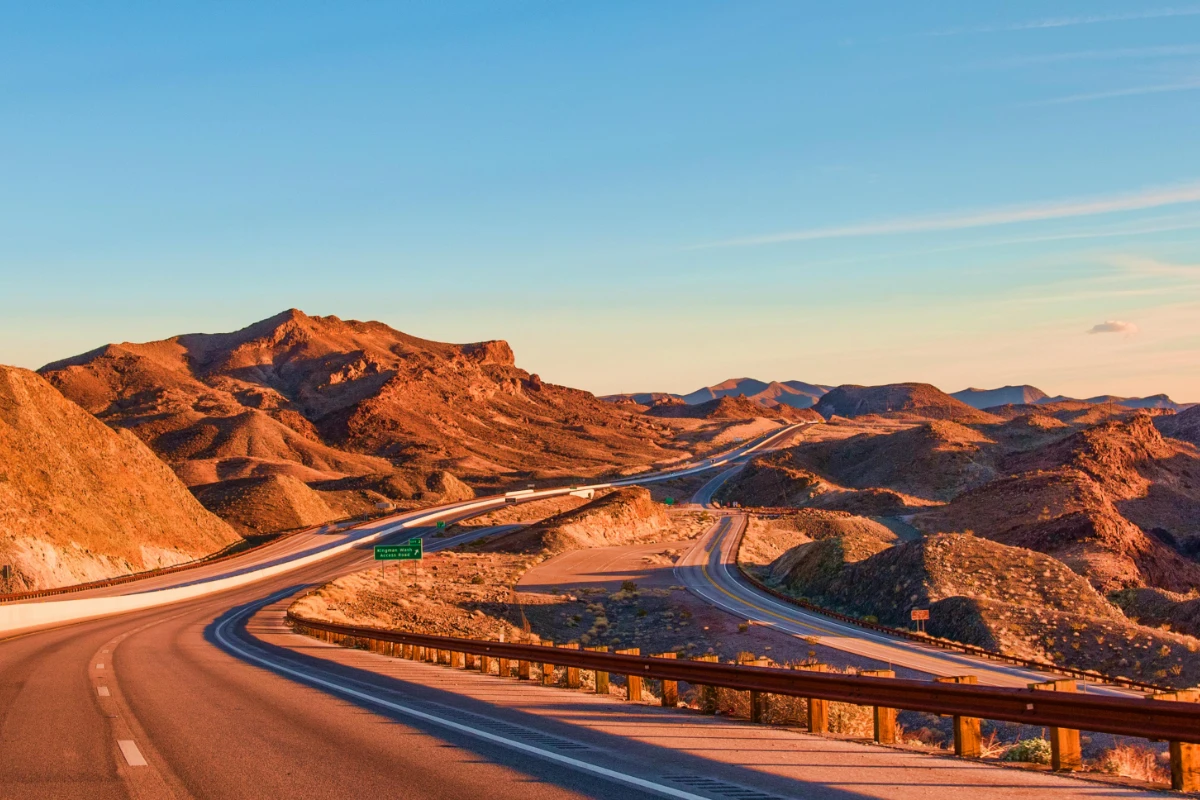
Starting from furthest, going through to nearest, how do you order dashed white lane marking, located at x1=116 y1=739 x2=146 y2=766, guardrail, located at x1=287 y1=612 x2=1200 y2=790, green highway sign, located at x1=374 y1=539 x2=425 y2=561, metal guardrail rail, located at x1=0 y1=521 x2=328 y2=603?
green highway sign, located at x1=374 y1=539 x2=425 y2=561
metal guardrail rail, located at x1=0 y1=521 x2=328 y2=603
dashed white lane marking, located at x1=116 y1=739 x2=146 y2=766
guardrail, located at x1=287 y1=612 x2=1200 y2=790

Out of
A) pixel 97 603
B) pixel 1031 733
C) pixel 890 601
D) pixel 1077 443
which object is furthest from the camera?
pixel 1077 443

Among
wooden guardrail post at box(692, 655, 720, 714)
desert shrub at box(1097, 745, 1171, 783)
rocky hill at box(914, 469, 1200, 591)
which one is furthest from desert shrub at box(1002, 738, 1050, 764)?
rocky hill at box(914, 469, 1200, 591)

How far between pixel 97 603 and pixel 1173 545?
75577 millimetres

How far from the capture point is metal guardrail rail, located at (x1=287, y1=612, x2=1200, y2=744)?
8055 millimetres

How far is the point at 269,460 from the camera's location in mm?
149750

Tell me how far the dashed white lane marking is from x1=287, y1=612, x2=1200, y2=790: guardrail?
249 inches

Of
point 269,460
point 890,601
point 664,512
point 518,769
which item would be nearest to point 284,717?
point 518,769

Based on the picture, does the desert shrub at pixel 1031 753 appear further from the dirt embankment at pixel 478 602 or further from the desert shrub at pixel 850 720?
the dirt embankment at pixel 478 602

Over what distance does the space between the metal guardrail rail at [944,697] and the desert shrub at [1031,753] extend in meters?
1.30

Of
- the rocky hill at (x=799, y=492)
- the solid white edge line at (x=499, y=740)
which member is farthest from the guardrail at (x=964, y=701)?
the rocky hill at (x=799, y=492)

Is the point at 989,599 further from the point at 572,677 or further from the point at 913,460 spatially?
the point at 913,460

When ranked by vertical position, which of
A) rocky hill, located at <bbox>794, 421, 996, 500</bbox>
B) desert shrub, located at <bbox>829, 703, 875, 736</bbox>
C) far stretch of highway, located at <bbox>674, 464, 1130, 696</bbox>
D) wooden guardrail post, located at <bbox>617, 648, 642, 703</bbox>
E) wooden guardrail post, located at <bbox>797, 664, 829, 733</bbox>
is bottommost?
far stretch of highway, located at <bbox>674, 464, 1130, 696</bbox>

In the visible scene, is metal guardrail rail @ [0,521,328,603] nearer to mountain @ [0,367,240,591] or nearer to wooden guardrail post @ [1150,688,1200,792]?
mountain @ [0,367,240,591]

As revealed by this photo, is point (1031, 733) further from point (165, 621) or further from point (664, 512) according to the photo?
point (664, 512)
